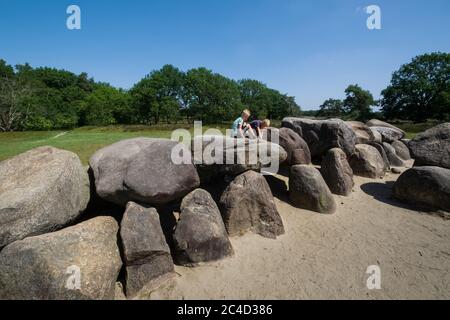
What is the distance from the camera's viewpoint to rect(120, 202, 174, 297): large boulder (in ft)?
14.3

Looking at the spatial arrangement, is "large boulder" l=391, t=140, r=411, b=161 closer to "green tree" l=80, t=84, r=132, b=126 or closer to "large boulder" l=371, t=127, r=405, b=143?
"large boulder" l=371, t=127, r=405, b=143

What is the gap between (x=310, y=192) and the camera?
702cm

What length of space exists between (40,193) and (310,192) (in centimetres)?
639

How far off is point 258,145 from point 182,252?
3243 mm

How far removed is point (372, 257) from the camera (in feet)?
17.3

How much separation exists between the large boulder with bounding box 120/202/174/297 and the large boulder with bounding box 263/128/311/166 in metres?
4.65

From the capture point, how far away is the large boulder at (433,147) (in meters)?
7.87

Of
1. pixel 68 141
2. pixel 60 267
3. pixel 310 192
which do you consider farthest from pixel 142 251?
pixel 68 141

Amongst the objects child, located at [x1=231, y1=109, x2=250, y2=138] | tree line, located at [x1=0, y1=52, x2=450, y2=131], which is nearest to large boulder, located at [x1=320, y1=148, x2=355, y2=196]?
child, located at [x1=231, y1=109, x2=250, y2=138]

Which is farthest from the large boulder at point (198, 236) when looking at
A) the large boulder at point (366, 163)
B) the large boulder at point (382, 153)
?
the large boulder at point (382, 153)

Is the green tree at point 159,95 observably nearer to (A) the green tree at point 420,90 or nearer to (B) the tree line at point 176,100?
(B) the tree line at point 176,100

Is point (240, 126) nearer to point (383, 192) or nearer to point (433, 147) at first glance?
point (383, 192)
